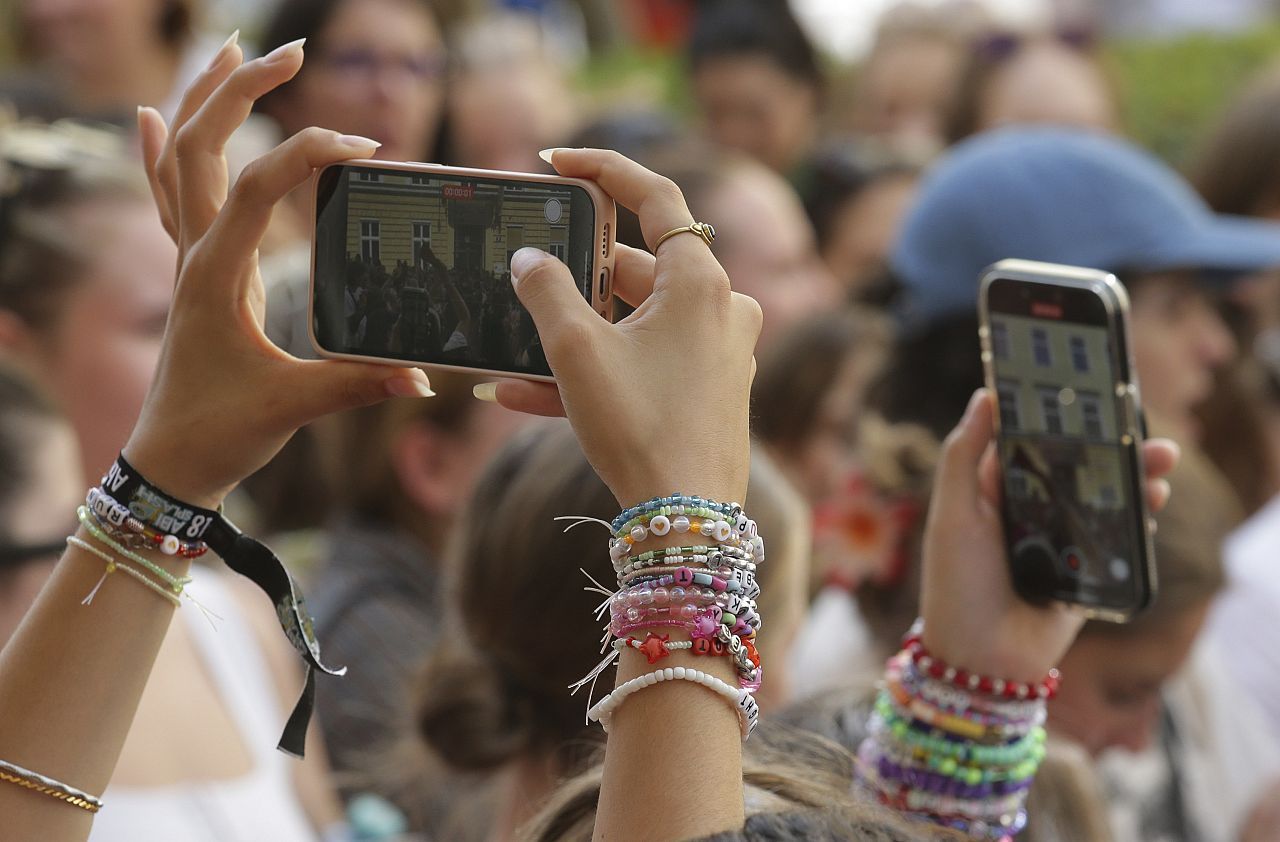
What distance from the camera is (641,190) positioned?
46.3 inches

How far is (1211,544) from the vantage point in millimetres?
2609

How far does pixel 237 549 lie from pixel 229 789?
1.16m

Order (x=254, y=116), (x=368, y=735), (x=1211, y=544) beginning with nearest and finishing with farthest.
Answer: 1. (x=1211, y=544)
2. (x=368, y=735)
3. (x=254, y=116)

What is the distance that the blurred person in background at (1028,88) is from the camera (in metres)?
5.38

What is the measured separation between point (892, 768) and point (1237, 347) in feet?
8.50

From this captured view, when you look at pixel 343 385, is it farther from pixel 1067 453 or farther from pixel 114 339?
pixel 114 339

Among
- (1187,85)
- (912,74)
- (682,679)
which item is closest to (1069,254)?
(682,679)

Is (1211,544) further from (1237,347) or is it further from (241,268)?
(241,268)

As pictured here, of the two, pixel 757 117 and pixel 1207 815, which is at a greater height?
pixel 757 117

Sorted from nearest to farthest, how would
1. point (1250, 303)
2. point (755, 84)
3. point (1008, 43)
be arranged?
point (1250, 303), point (1008, 43), point (755, 84)

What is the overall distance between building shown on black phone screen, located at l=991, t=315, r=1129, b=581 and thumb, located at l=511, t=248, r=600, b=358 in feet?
2.21

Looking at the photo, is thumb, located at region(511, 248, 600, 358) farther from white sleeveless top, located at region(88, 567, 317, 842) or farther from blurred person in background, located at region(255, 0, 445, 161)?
blurred person in background, located at region(255, 0, 445, 161)

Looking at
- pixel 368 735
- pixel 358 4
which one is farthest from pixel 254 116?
pixel 368 735

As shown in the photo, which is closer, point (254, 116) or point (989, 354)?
point (989, 354)
